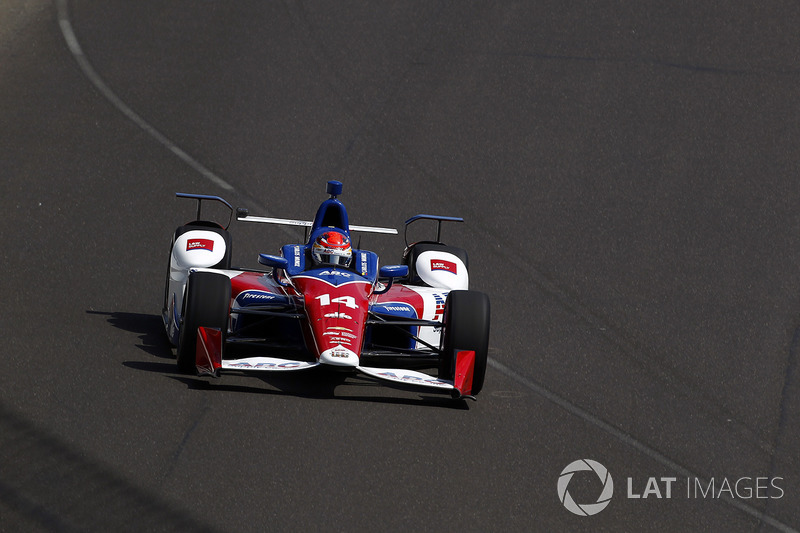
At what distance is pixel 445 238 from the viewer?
50.2 ft

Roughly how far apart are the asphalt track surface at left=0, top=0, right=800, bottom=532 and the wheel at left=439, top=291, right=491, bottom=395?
343 mm

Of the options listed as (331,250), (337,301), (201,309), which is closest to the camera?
(201,309)

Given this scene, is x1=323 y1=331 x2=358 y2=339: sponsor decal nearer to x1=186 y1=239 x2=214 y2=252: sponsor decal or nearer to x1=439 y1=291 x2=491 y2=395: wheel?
x1=439 y1=291 x2=491 y2=395: wheel

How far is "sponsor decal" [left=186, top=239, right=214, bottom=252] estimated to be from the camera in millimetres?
11930

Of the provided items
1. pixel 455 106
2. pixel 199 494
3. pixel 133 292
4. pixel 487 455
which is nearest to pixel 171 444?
pixel 199 494

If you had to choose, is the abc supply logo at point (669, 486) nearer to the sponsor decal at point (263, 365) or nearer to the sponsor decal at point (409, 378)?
the sponsor decal at point (409, 378)

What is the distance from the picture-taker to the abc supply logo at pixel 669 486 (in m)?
9.49

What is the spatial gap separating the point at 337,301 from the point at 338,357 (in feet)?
2.92

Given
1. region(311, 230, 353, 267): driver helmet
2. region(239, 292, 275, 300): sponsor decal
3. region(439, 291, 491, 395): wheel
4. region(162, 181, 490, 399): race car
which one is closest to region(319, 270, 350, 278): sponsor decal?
region(162, 181, 490, 399): race car

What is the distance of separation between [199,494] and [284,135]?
31.5 ft

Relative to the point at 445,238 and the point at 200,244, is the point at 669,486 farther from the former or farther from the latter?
the point at 445,238

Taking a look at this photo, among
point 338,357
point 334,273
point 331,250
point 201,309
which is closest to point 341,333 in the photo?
point 338,357

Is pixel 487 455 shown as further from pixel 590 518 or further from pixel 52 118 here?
pixel 52 118

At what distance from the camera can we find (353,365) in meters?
9.95
